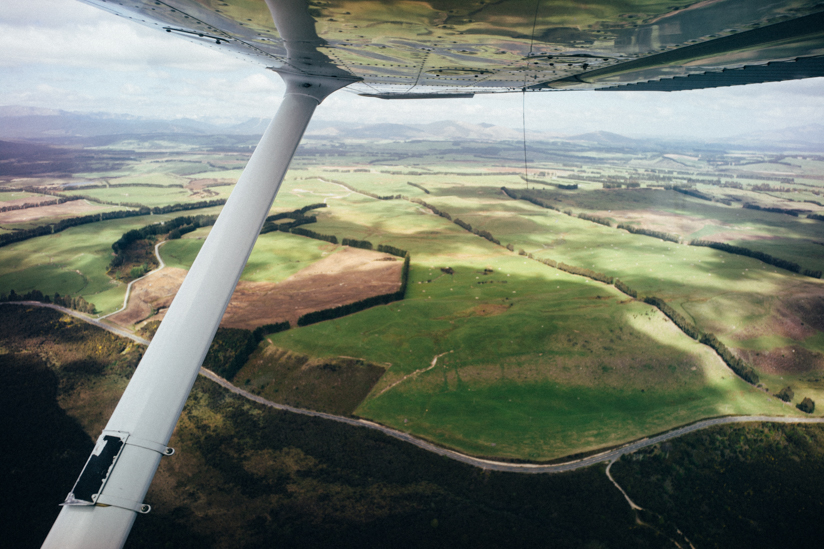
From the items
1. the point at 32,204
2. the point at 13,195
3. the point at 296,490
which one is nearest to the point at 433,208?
the point at 296,490

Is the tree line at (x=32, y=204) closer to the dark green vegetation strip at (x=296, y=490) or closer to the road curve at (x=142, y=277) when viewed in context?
the road curve at (x=142, y=277)

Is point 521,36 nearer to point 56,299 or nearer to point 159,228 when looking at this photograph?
point 56,299

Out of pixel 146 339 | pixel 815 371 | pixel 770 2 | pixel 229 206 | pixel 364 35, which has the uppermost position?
pixel 364 35

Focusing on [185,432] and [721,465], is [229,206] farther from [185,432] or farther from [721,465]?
[721,465]

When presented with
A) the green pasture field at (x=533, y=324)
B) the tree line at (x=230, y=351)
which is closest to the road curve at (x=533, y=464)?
the green pasture field at (x=533, y=324)

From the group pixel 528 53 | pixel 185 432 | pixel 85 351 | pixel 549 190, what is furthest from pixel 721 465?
pixel 549 190
